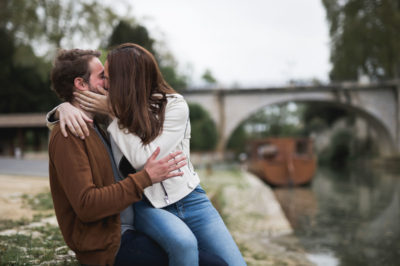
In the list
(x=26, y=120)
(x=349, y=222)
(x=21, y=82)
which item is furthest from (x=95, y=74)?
(x=21, y=82)

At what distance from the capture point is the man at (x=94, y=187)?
1.51 meters

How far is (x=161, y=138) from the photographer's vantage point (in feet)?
5.52

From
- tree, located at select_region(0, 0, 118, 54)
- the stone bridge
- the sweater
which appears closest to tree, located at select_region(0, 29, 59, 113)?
tree, located at select_region(0, 0, 118, 54)

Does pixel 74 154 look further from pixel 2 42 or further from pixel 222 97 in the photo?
pixel 222 97

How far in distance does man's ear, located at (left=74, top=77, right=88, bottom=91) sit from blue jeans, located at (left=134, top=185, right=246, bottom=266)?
0.58 metres

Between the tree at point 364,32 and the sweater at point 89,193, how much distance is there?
74.0ft

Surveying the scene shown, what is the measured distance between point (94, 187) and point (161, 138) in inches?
13.7

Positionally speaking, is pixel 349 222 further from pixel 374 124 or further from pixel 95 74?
pixel 374 124

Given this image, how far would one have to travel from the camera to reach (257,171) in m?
18.5

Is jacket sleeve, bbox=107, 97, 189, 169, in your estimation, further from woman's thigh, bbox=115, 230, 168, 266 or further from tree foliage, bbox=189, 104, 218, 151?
tree foliage, bbox=189, 104, 218, 151

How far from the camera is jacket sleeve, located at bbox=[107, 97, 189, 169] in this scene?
5.40ft

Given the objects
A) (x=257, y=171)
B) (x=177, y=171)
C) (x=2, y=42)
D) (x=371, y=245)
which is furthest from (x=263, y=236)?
(x=2, y=42)

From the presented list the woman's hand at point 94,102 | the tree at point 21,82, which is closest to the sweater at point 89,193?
the woman's hand at point 94,102

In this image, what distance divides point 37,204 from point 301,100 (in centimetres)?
2412
